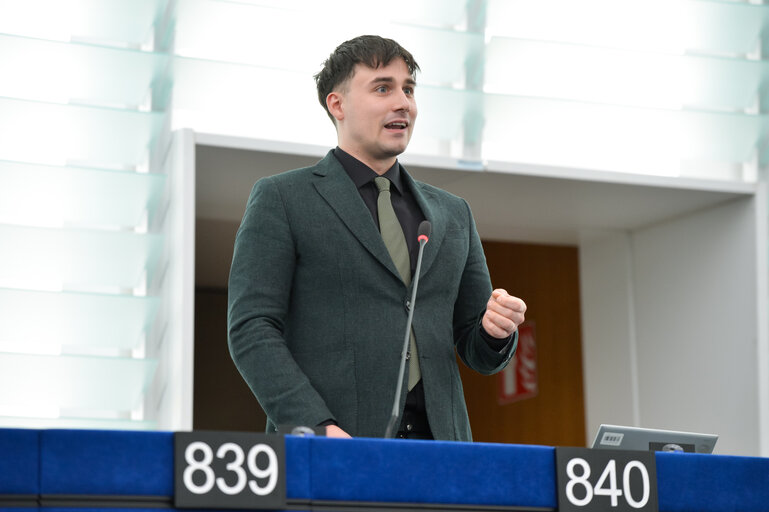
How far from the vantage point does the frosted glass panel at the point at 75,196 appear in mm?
3492

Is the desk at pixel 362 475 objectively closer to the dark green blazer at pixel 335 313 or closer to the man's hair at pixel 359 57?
the dark green blazer at pixel 335 313

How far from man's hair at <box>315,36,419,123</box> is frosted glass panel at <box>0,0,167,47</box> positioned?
4.57 ft

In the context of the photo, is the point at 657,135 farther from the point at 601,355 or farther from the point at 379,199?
the point at 379,199

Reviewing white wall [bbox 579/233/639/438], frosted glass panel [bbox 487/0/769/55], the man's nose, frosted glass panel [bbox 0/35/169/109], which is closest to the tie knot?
the man's nose

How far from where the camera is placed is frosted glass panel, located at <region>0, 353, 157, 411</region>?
3393 mm

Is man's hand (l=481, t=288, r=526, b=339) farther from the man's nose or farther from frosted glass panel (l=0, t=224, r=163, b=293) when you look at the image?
frosted glass panel (l=0, t=224, r=163, b=293)

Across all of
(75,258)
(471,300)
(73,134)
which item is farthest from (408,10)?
(471,300)

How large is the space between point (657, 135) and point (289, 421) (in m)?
2.57

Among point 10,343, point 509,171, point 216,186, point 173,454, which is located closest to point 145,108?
point 216,186

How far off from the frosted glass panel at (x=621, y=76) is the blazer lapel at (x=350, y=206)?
1.78 metres

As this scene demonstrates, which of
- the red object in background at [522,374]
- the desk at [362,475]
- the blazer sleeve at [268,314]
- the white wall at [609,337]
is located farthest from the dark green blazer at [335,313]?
the red object in background at [522,374]

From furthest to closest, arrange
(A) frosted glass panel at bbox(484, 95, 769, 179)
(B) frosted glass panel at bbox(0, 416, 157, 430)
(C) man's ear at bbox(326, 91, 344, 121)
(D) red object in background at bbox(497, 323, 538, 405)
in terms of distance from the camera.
A: (D) red object in background at bbox(497, 323, 538, 405) → (A) frosted glass panel at bbox(484, 95, 769, 179) → (B) frosted glass panel at bbox(0, 416, 157, 430) → (C) man's ear at bbox(326, 91, 344, 121)

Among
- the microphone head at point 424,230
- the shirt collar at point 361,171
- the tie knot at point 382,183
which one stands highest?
the shirt collar at point 361,171

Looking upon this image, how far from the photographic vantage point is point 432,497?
65.2 inches
